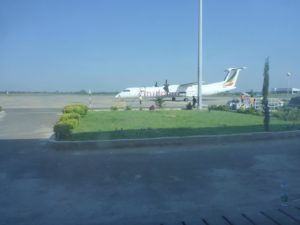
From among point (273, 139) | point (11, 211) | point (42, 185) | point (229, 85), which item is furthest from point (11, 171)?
point (229, 85)

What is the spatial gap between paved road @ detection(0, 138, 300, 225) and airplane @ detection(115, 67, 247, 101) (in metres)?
36.3

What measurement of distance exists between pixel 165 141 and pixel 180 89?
135ft

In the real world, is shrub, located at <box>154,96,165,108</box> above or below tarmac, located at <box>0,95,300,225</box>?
above

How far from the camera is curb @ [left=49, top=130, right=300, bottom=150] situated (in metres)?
9.84

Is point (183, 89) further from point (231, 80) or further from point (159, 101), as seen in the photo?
point (159, 101)

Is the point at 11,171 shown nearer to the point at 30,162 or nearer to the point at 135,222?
the point at 30,162

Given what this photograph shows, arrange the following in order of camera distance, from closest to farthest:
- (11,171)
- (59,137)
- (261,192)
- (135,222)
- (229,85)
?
(135,222) → (261,192) → (11,171) → (59,137) → (229,85)

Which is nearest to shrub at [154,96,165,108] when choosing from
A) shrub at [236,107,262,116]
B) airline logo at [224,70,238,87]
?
shrub at [236,107,262,116]

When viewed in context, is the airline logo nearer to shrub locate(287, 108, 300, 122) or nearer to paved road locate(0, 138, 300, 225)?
shrub locate(287, 108, 300, 122)

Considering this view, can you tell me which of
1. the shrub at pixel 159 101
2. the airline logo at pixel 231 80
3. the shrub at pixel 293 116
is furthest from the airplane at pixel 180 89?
the shrub at pixel 293 116

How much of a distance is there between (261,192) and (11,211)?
4321mm

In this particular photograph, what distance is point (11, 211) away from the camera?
17.1ft

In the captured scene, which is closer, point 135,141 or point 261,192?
point 261,192

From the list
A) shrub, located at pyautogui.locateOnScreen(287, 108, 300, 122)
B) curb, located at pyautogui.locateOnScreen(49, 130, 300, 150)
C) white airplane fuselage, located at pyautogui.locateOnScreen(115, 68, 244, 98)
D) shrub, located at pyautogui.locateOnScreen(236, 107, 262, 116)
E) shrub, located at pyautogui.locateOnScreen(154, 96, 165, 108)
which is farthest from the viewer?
white airplane fuselage, located at pyautogui.locateOnScreen(115, 68, 244, 98)
